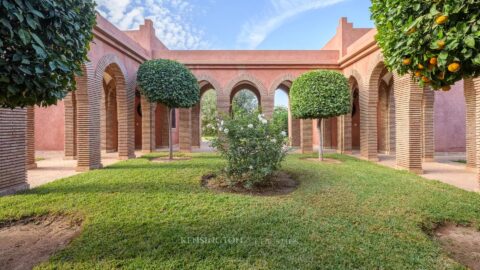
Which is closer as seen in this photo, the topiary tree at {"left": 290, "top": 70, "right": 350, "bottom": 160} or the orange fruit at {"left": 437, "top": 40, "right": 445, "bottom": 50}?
the orange fruit at {"left": 437, "top": 40, "right": 445, "bottom": 50}

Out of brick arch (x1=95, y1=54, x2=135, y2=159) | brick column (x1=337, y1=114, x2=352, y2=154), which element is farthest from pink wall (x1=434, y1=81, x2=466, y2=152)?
brick arch (x1=95, y1=54, x2=135, y2=159)

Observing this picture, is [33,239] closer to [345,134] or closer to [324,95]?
[324,95]

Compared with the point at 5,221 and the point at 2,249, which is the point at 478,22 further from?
the point at 5,221

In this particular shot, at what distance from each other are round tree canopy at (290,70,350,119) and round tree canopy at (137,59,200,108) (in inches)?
165

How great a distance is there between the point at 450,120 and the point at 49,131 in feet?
61.4

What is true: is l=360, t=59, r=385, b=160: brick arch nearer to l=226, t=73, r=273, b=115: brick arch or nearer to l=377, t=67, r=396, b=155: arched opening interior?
l=377, t=67, r=396, b=155: arched opening interior

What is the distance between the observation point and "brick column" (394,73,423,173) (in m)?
7.16

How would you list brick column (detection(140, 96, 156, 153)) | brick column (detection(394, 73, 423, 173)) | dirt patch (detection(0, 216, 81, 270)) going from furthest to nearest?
brick column (detection(140, 96, 156, 153)), brick column (detection(394, 73, 423, 173)), dirt patch (detection(0, 216, 81, 270))

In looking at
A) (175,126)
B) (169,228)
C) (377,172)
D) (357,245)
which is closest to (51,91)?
(169,228)

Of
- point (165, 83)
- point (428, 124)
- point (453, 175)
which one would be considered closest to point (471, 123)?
point (428, 124)

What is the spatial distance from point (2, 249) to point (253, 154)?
161 inches

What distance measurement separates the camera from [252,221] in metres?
3.58

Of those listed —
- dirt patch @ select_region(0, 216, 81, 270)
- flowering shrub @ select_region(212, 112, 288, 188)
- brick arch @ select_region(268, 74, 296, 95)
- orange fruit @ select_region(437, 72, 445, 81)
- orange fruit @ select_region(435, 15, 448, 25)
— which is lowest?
dirt patch @ select_region(0, 216, 81, 270)

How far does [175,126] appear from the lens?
695 inches
